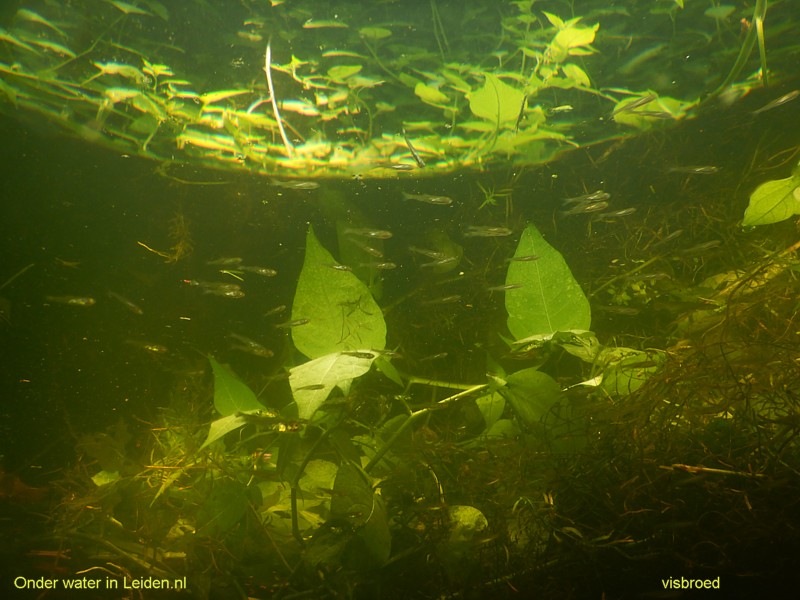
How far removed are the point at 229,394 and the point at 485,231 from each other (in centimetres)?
239

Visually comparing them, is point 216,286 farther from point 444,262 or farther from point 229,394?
point 444,262

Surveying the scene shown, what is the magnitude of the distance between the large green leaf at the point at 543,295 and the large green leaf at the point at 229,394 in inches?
80.2

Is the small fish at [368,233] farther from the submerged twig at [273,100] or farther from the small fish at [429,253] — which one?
the submerged twig at [273,100]

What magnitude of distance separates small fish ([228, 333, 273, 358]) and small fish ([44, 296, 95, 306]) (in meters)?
1.21

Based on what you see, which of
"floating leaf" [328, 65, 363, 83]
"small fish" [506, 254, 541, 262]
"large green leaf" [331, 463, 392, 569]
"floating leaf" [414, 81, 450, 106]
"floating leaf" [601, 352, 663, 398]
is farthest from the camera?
"floating leaf" [414, 81, 450, 106]

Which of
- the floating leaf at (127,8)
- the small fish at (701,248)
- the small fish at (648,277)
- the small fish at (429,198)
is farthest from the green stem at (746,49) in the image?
the floating leaf at (127,8)

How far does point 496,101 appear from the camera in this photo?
3.71 metres

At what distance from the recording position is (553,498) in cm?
259

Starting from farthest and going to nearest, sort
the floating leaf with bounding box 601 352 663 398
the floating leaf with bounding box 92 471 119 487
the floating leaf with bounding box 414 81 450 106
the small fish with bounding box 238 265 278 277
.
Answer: the floating leaf with bounding box 414 81 450 106
the small fish with bounding box 238 265 278 277
the floating leaf with bounding box 92 471 119 487
the floating leaf with bounding box 601 352 663 398

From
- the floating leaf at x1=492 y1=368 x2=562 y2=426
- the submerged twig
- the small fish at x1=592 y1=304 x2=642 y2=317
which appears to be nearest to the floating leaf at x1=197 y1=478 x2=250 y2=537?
the floating leaf at x1=492 y1=368 x2=562 y2=426

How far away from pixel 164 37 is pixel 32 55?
1183 mm

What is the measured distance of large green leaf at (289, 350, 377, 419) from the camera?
2506 mm

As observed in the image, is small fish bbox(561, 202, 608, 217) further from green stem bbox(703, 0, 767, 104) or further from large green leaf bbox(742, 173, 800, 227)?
green stem bbox(703, 0, 767, 104)

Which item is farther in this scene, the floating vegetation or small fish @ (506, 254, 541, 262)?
the floating vegetation
